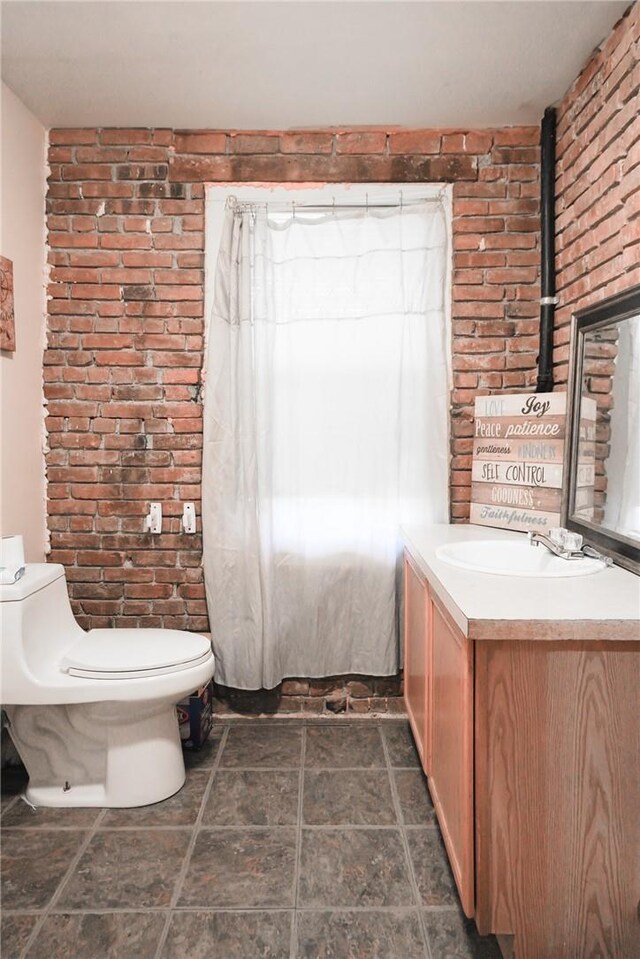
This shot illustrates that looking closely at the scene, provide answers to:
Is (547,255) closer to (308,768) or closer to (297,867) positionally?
(308,768)

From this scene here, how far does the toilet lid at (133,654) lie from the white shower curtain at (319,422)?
0.39 m

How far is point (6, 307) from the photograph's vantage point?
89.9 inches

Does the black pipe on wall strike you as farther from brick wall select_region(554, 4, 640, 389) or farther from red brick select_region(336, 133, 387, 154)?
red brick select_region(336, 133, 387, 154)

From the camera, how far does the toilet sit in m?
1.97

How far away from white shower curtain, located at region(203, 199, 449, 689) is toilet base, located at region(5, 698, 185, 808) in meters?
0.57

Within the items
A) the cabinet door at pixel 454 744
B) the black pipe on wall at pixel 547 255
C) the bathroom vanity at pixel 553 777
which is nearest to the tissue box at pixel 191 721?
the cabinet door at pixel 454 744

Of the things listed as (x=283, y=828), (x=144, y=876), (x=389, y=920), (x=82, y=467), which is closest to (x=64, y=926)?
(x=144, y=876)

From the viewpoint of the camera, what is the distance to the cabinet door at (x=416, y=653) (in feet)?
6.48

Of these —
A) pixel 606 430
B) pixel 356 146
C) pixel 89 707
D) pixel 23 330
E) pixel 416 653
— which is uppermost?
pixel 356 146

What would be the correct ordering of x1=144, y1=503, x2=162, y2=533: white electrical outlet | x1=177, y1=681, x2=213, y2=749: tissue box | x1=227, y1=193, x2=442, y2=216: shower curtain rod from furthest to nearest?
1. x1=144, y1=503, x2=162, y2=533: white electrical outlet
2. x1=227, y1=193, x2=442, y2=216: shower curtain rod
3. x1=177, y1=681, x2=213, y2=749: tissue box

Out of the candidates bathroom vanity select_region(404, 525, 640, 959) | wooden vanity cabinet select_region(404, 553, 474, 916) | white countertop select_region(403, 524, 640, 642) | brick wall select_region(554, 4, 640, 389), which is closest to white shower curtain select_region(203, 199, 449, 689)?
wooden vanity cabinet select_region(404, 553, 474, 916)

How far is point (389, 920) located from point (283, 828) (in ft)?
1.55

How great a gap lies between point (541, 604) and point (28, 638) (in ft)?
5.31

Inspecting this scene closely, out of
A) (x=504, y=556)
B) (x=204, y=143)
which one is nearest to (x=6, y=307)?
(x=204, y=143)
